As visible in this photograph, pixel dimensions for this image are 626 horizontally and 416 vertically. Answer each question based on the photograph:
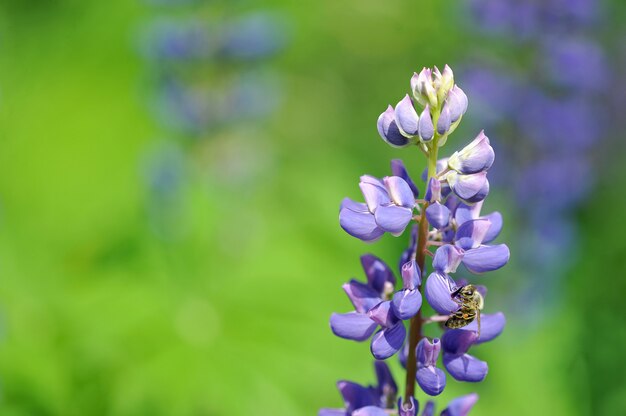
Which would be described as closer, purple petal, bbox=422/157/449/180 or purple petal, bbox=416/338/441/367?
purple petal, bbox=416/338/441/367

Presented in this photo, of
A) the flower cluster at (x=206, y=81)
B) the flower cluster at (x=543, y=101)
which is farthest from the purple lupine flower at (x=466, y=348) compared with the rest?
the flower cluster at (x=206, y=81)

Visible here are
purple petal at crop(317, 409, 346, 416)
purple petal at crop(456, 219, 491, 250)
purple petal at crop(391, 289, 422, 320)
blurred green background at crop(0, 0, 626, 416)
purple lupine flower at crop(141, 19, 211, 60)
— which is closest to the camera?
purple petal at crop(391, 289, 422, 320)

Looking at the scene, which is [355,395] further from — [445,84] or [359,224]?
[445,84]

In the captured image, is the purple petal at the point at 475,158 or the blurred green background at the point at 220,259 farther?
the blurred green background at the point at 220,259

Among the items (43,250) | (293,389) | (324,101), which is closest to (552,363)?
(293,389)

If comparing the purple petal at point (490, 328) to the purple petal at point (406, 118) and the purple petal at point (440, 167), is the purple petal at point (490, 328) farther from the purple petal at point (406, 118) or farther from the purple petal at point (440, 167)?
the purple petal at point (406, 118)

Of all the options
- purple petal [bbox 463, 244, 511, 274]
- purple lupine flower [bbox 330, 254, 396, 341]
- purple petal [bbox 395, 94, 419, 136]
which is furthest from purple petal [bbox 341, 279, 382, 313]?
purple petal [bbox 395, 94, 419, 136]

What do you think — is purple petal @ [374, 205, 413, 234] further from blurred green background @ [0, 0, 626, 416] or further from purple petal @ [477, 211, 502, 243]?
blurred green background @ [0, 0, 626, 416]
